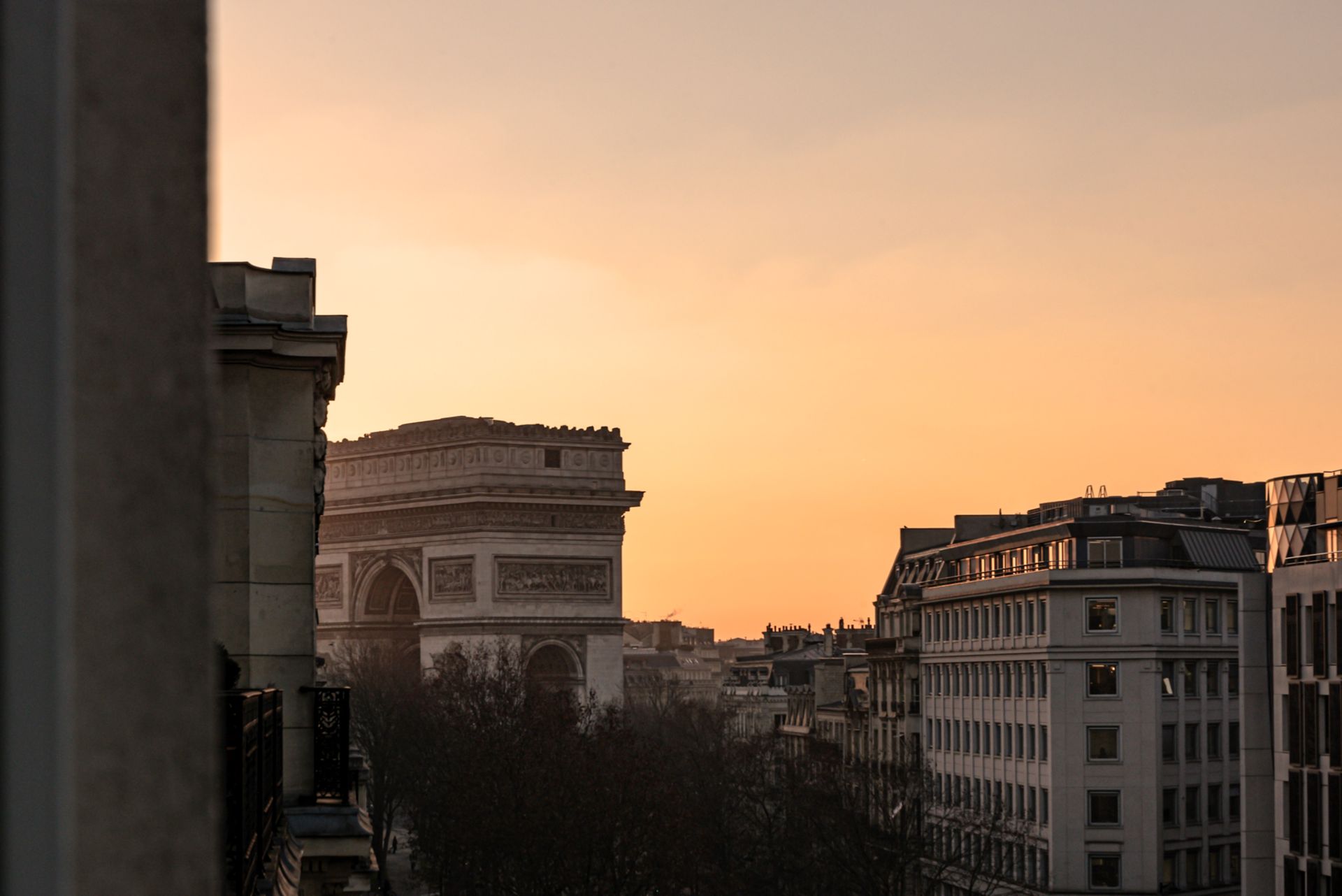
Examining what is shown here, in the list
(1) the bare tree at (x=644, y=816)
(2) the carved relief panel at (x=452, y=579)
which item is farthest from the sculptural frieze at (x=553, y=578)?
(1) the bare tree at (x=644, y=816)

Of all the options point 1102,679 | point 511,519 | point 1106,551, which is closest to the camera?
point 1102,679

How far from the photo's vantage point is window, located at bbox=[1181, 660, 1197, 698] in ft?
234

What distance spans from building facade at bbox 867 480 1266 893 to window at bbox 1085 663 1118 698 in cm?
5

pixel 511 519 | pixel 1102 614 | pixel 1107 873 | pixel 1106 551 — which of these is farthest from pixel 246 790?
pixel 511 519

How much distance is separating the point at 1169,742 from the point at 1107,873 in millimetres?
5503

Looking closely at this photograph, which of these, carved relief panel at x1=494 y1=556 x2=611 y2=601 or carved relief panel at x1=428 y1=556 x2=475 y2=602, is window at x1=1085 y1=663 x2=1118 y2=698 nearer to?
carved relief panel at x1=494 y1=556 x2=611 y2=601

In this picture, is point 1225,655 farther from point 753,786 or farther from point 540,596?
point 540,596

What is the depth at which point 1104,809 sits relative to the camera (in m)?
67.9

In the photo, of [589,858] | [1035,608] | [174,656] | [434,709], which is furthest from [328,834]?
[1035,608]

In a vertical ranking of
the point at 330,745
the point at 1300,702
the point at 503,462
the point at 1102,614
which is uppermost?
the point at 503,462

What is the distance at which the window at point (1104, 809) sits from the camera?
67.8 m

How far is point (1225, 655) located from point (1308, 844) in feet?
102

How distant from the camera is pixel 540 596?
8712 cm

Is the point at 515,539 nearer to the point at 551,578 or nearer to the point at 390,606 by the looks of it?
the point at 551,578
